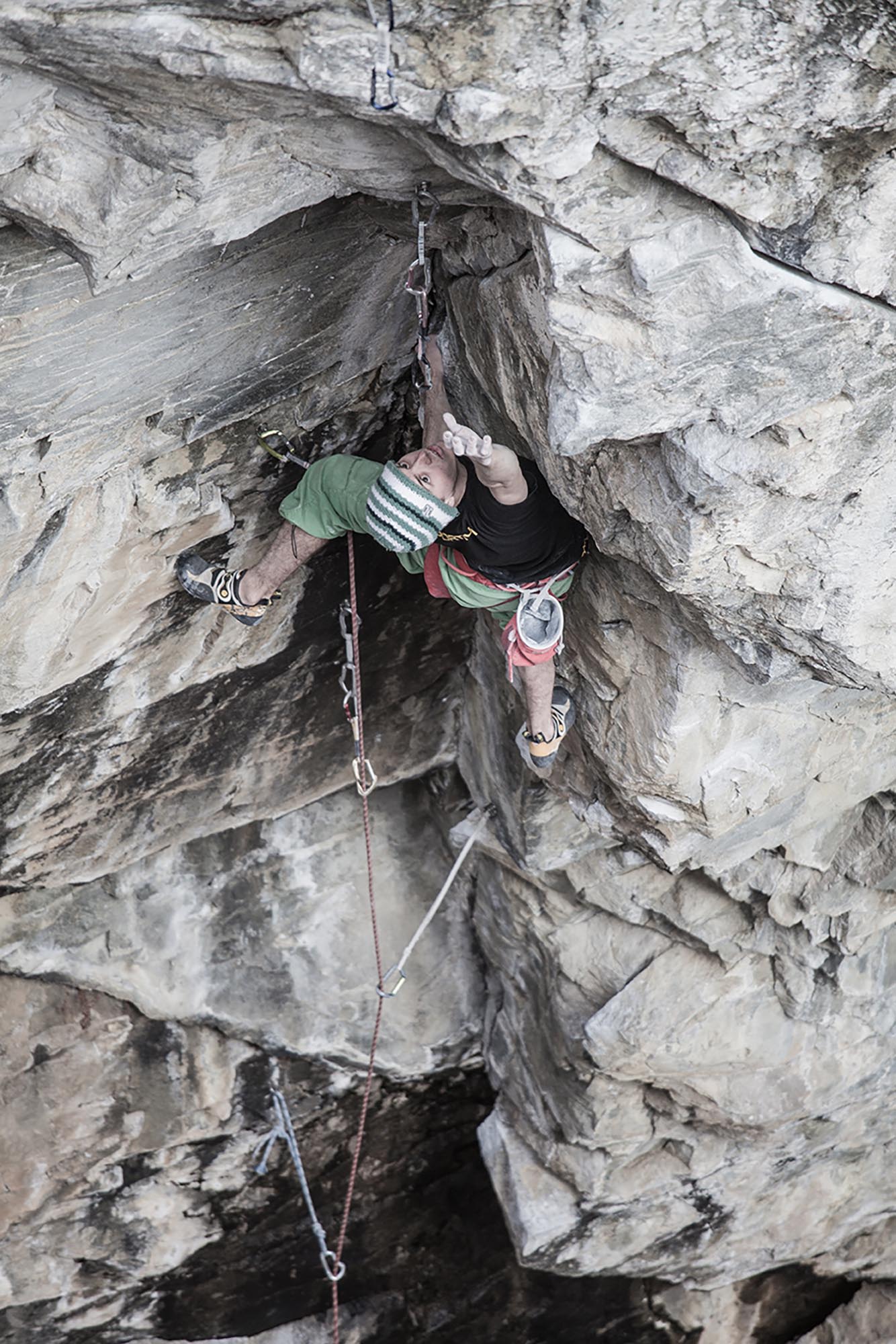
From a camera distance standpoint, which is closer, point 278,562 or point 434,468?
point 434,468

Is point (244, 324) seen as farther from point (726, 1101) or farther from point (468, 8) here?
point (726, 1101)

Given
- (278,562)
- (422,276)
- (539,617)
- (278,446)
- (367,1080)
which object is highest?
(422,276)

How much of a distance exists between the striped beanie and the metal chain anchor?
0.92 m

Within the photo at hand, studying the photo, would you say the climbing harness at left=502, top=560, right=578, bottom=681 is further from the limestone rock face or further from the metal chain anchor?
→ the metal chain anchor

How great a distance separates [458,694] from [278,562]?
157cm

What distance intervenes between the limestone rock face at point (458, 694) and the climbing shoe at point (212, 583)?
3.3 inches

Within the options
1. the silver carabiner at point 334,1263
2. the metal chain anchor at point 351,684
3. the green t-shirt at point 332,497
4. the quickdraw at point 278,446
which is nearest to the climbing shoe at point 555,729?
the metal chain anchor at point 351,684

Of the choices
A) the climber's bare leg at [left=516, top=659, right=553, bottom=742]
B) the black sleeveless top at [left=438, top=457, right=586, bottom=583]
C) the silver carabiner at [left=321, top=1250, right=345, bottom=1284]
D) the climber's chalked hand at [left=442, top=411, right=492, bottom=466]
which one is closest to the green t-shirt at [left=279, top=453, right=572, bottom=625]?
the black sleeveless top at [left=438, top=457, right=586, bottom=583]

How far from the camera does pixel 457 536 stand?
360 cm

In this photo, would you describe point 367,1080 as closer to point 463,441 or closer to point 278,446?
point 278,446

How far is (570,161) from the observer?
2.46 metres

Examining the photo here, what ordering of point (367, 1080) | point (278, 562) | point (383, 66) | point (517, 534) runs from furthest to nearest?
point (367, 1080)
point (278, 562)
point (517, 534)
point (383, 66)

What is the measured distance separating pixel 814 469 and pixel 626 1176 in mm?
3913

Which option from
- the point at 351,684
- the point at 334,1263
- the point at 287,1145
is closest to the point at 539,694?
the point at 351,684
